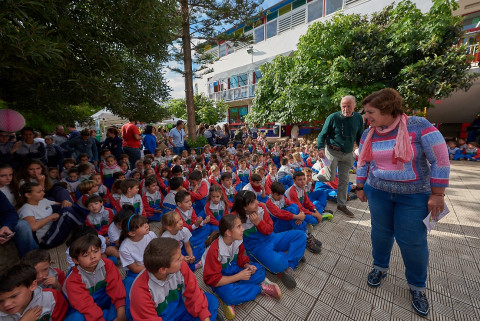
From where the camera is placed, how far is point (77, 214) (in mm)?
3123

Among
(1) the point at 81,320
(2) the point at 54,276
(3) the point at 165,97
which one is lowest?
(1) the point at 81,320

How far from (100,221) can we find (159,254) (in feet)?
7.27

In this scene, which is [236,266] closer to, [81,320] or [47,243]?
[81,320]

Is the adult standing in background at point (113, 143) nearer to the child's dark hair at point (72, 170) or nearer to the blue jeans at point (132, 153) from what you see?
the blue jeans at point (132, 153)

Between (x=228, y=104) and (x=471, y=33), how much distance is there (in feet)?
52.4

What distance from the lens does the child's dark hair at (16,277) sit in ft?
4.30

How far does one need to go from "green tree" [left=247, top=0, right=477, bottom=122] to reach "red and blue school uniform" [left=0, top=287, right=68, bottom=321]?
27.3 ft

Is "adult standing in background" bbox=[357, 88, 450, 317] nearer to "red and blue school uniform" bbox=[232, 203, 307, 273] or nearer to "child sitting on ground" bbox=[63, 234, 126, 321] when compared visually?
"red and blue school uniform" bbox=[232, 203, 307, 273]

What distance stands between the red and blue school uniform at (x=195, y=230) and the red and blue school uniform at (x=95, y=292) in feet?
3.84

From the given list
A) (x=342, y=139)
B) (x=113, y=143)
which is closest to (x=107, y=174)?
(x=113, y=143)

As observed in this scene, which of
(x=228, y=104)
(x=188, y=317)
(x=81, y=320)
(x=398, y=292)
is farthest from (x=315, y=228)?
(x=228, y=104)

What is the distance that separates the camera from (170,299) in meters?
1.65

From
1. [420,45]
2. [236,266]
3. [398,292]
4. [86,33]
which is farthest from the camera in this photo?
[420,45]

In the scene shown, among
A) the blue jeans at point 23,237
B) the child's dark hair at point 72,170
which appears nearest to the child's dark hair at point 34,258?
the blue jeans at point 23,237
